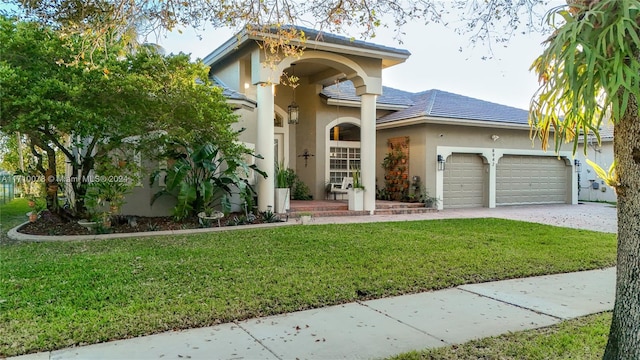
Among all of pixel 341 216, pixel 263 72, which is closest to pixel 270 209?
pixel 341 216

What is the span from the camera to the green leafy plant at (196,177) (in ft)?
34.3

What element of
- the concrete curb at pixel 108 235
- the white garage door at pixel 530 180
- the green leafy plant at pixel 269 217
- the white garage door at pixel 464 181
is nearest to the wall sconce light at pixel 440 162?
the white garage door at pixel 464 181

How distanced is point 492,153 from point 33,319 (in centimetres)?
1666

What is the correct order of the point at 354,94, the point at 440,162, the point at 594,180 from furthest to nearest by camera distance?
the point at 594,180 < the point at 354,94 < the point at 440,162

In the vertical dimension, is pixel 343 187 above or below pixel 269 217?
above

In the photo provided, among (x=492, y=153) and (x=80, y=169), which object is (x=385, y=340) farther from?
(x=492, y=153)

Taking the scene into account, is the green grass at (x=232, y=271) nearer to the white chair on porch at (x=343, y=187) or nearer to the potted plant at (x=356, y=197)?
the potted plant at (x=356, y=197)

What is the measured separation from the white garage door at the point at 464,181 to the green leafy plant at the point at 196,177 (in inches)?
342

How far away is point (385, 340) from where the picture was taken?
386cm

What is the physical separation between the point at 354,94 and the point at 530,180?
28.3 feet

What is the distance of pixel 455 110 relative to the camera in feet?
56.1

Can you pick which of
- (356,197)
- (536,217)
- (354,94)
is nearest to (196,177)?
(356,197)

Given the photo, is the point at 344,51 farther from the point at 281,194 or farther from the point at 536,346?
the point at 536,346

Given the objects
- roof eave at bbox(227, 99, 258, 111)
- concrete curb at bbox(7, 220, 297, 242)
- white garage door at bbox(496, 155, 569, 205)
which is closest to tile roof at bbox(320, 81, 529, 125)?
white garage door at bbox(496, 155, 569, 205)
